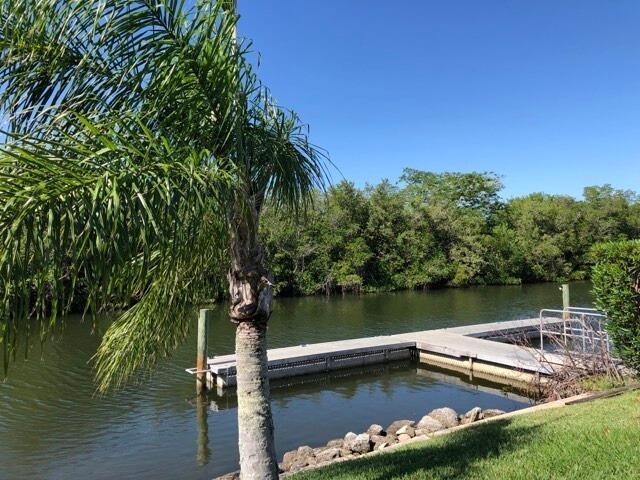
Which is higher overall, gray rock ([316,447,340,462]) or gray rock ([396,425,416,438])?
gray rock ([396,425,416,438])

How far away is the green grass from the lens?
4.38 meters

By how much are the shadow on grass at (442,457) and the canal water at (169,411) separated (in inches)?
133

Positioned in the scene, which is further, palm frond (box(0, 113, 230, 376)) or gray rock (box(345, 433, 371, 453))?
gray rock (box(345, 433, 371, 453))

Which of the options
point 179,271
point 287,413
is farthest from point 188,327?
point 287,413

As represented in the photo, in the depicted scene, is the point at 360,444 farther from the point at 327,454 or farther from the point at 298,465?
the point at 298,465

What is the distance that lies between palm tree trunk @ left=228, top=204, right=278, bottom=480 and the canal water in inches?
149

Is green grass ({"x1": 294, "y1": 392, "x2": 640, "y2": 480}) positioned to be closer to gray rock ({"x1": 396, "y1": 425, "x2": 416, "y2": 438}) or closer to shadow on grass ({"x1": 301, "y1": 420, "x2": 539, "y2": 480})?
shadow on grass ({"x1": 301, "y1": 420, "x2": 539, "y2": 480})

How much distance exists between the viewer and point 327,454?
27.1 ft

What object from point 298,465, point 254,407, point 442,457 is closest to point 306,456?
point 298,465

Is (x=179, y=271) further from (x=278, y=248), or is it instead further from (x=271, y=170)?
(x=278, y=248)

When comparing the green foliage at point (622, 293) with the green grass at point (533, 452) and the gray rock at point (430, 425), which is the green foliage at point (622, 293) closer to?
the green grass at point (533, 452)

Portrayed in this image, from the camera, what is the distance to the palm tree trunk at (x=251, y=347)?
392cm

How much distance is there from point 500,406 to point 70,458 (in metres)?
8.53

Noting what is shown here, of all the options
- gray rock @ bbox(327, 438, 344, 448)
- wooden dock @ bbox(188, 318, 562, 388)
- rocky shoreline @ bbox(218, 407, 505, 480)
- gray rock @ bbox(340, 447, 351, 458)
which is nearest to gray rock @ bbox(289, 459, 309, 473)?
rocky shoreline @ bbox(218, 407, 505, 480)
